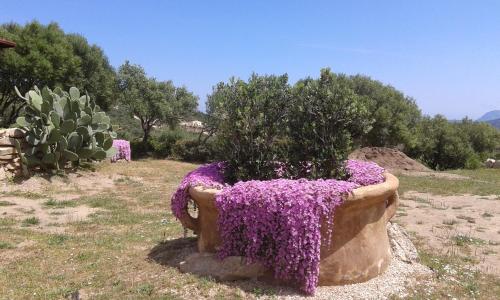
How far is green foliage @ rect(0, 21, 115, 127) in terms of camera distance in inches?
790

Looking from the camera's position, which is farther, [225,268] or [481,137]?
[481,137]

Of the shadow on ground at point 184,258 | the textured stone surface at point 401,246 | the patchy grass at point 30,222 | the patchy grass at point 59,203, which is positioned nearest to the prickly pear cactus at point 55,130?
the patchy grass at point 59,203

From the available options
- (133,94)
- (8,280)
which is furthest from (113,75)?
(8,280)

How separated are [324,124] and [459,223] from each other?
436 cm

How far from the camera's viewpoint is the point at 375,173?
17.8ft

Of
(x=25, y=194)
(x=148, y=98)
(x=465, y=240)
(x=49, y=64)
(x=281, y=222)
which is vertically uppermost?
(x=49, y=64)

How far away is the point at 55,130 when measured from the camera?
11.2 metres

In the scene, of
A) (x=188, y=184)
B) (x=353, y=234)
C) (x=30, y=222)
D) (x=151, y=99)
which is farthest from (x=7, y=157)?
(x=151, y=99)

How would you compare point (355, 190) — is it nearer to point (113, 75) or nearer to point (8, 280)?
point (8, 280)

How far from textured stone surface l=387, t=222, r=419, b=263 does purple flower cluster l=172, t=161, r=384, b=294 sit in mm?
1389

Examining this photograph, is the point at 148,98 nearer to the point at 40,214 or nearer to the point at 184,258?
the point at 40,214

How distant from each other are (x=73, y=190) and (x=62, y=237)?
475cm

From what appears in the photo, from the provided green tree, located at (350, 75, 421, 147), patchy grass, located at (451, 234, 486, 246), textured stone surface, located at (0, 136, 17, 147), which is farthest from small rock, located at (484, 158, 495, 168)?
textured stone surface, located at (0, 136, 17, 147)

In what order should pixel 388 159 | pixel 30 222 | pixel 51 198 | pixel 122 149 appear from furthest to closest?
pixel 388 159, pixel 122 149, pixel 51 198, pixel 30 222
